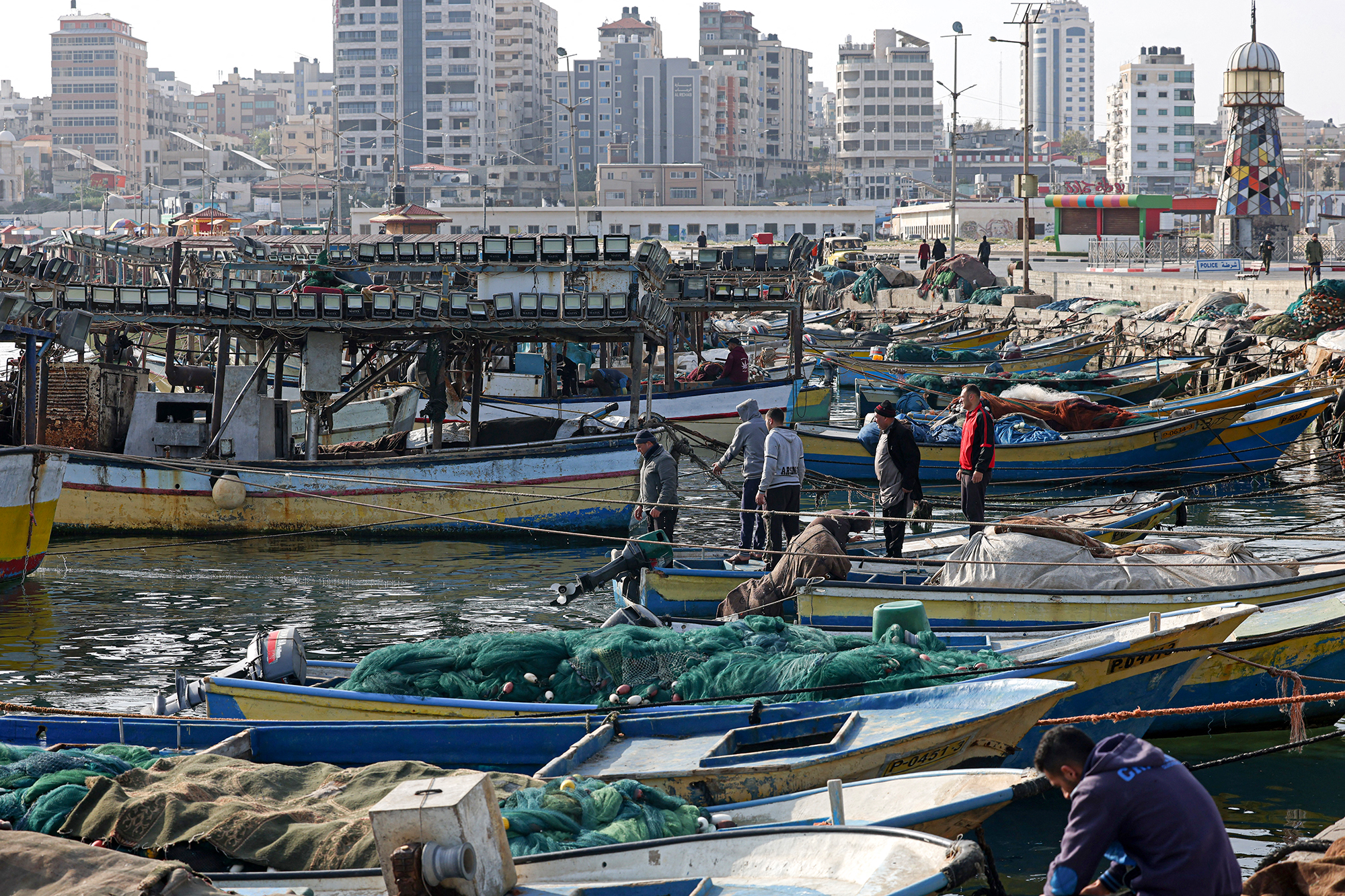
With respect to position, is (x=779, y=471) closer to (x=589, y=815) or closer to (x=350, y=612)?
(x=350, y=612)

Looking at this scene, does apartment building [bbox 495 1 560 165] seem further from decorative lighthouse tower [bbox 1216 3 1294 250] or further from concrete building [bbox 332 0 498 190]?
decorative lighthouse tower [bbox 1216 3 1294 250]

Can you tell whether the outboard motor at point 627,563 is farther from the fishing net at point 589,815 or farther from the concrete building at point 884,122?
the concrete building at point 884,122

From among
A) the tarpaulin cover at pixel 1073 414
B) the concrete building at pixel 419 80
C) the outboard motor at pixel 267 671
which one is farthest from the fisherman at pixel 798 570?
the concrete building at pixel 419 80

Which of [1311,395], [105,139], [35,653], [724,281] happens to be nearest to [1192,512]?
[1311,395]

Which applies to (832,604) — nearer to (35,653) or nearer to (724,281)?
(35,653)

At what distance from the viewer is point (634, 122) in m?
151

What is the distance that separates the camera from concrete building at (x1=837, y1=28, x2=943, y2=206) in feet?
483

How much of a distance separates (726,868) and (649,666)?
9.14 ft

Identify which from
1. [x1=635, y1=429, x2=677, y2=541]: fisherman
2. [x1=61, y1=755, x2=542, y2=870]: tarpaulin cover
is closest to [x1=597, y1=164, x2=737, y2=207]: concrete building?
[x1=635, y1=429, x2=677, y2=541]: fisherman

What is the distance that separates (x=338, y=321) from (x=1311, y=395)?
49.1 feet

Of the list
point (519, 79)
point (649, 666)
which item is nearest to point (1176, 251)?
point (649, 666)

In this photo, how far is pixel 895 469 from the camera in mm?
13164

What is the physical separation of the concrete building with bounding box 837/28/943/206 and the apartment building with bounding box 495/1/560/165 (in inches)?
1369

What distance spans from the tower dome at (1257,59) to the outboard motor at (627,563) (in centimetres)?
4716
